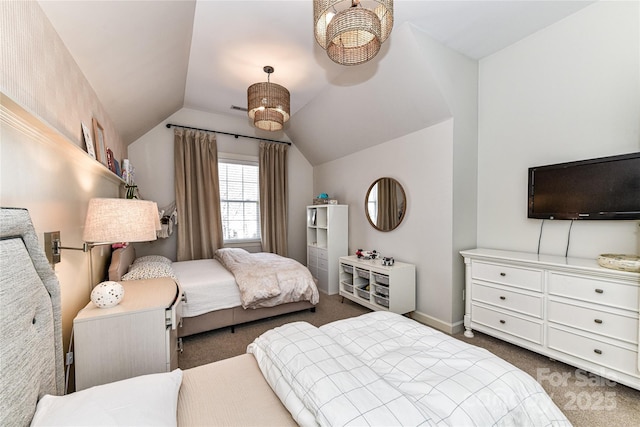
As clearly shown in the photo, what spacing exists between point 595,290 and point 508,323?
71cm

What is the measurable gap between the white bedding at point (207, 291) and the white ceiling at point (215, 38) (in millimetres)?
1831

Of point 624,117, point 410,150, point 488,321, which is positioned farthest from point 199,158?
point 624,117

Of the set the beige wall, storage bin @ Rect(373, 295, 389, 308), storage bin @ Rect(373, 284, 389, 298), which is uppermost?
the beige wall

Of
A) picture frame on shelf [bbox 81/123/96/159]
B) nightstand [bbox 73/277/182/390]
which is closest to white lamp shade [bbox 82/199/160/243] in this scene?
nightstand [bbox 73/277/182/390]

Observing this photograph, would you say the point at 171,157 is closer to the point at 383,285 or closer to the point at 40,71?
the point at 40,71

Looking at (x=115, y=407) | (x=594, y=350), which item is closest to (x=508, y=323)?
(x=594, y=350)

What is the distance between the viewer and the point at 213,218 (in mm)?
4273

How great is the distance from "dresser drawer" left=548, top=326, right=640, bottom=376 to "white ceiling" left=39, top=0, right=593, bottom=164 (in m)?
2.66

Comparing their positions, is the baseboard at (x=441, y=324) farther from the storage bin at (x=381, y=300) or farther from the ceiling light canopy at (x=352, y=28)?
the ceiling light canopy at (x=352, y=28)

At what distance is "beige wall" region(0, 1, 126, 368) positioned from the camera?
97 centimetres

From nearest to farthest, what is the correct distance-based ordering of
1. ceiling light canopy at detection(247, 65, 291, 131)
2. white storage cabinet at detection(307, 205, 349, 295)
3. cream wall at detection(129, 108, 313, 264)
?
1. ceiling light canopy at detection(247, 65, 291, 131)
2. cream wall at detection(129, 108, 313, 264)
3. white storage cabinet at detection(307, 205, 349, 295)

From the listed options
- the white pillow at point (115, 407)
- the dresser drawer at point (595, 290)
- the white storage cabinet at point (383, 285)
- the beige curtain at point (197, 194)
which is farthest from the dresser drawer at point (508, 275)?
the beige curtain at point (197, 194)

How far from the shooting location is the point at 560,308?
2074 mm

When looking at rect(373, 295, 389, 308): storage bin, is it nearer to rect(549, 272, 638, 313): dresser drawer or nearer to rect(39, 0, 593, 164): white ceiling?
rect(549, 272, 638, 313): dresser drawer
